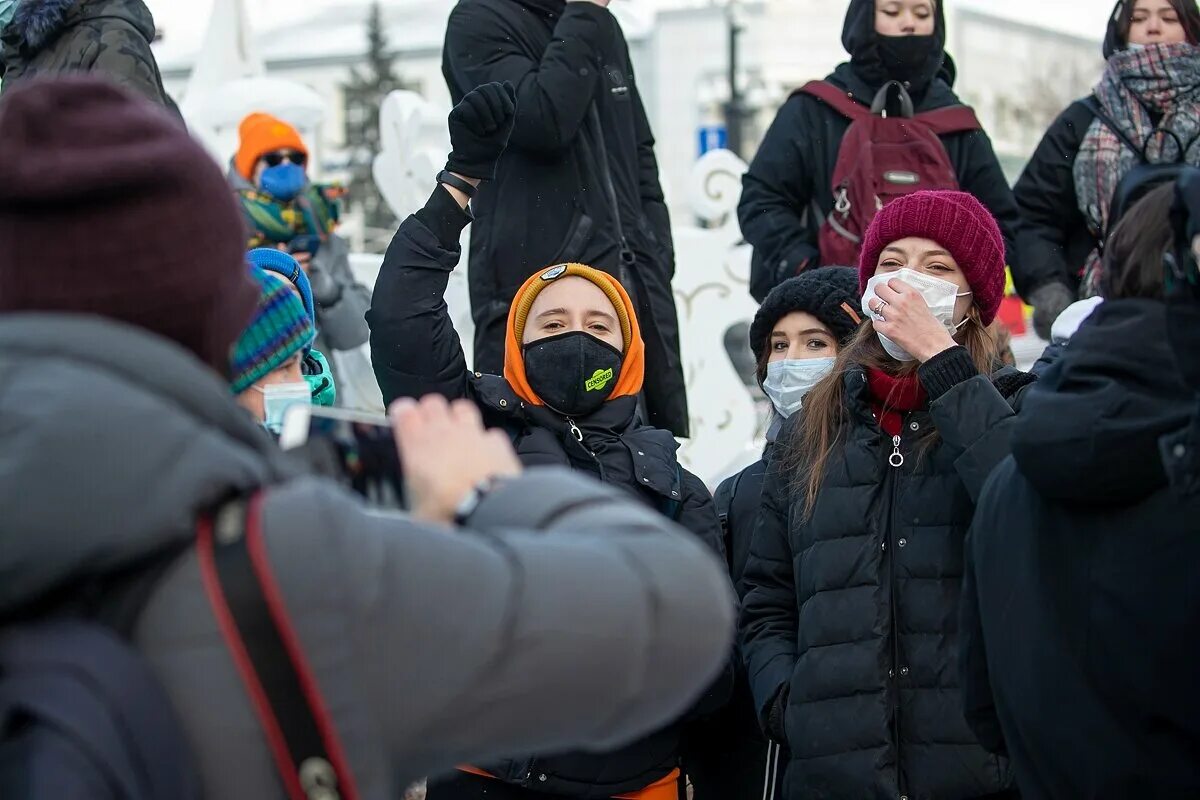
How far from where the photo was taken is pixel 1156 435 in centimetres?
244

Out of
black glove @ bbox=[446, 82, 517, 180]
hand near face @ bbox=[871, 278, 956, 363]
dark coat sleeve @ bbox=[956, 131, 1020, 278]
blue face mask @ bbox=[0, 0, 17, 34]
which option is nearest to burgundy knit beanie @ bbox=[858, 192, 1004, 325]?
hand near face @ bbox=[871, 278, 956, 363]

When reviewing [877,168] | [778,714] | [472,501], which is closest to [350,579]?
[472,501]

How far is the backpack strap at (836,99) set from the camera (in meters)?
5.98

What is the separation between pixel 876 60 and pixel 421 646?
467 centimetres

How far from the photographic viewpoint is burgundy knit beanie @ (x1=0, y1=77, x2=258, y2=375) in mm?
1692

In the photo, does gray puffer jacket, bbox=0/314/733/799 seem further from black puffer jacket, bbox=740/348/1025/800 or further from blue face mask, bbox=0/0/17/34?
blue face mask, bbox=0/0/17/34

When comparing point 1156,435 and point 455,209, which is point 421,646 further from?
point 455,209

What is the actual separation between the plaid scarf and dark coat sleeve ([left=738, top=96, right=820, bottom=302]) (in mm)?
956

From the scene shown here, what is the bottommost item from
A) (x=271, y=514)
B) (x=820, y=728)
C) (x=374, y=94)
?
(x=374, y=94)

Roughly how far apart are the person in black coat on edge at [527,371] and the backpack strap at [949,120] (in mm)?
2139

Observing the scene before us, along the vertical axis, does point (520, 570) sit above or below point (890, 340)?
above

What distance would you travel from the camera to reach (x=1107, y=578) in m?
2.54

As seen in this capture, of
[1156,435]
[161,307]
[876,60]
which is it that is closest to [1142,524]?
[1156,435]

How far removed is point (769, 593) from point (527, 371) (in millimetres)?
812
